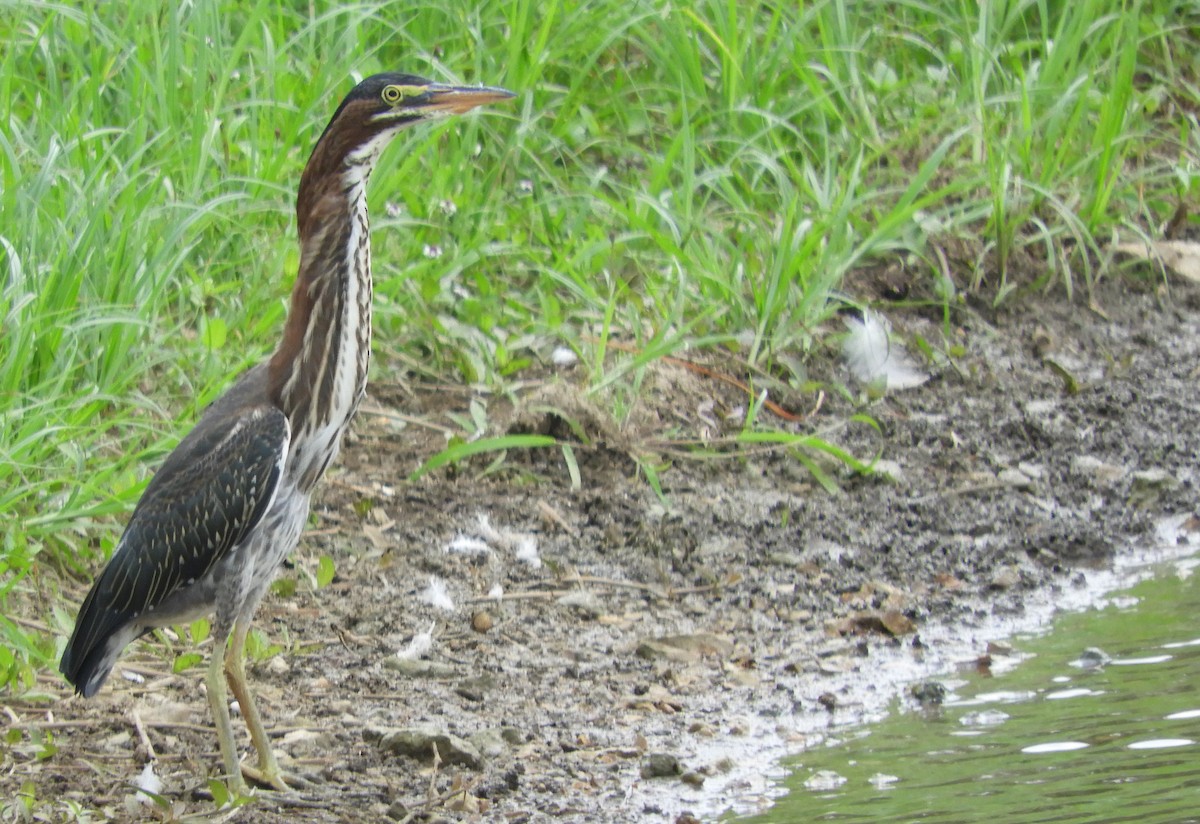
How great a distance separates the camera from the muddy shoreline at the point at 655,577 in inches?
169

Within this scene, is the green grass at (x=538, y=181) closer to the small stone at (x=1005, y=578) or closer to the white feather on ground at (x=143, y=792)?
the white feather on ground at (x=143, y=792)

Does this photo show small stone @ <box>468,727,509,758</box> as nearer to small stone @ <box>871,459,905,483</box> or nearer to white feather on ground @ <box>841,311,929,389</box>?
small stone @ <box>871,459,905,483</box>

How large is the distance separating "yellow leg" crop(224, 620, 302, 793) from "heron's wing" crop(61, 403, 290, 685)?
7.0 inches

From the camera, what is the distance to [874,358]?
262 inches

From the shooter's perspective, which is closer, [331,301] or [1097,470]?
[331,301]

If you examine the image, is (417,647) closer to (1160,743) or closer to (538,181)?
(1160,743)

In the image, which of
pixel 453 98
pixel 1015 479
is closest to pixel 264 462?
pixel 453 98

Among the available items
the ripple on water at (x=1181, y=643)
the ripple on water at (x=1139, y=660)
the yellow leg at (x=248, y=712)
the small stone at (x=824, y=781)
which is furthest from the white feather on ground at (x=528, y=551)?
the ripple on water at (x=1181, y=643)

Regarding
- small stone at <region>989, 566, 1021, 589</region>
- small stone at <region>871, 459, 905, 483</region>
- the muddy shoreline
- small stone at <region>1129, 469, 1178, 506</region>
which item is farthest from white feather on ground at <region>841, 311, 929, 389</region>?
small stone at <region>989, 566, 1021, 589</region>

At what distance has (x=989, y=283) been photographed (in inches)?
283

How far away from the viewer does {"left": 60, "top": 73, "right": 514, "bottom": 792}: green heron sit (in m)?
4.25

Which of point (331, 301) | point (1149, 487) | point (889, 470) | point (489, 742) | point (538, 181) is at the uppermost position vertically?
point (331, 301)

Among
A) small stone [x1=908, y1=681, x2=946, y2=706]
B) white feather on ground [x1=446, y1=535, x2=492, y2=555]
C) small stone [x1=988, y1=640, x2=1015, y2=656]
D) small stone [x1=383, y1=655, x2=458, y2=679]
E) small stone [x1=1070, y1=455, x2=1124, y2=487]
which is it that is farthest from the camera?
small stone [x1=1070, y1=455, x2=1124, y2=487]

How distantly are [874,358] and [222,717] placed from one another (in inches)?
127
